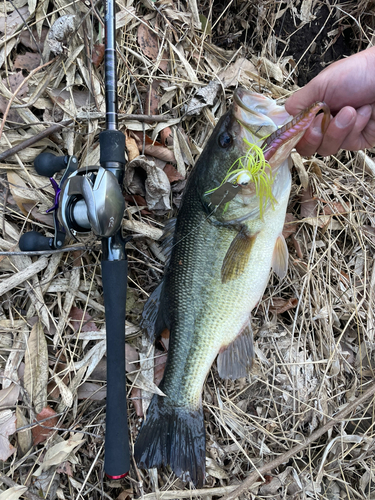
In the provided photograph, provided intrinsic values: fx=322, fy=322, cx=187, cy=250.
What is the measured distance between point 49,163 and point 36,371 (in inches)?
53.7

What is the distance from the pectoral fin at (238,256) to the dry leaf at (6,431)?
64.2 inches

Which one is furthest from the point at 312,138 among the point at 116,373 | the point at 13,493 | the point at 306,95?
the point at 13,493

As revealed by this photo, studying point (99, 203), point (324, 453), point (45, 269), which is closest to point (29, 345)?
point (45, 269)

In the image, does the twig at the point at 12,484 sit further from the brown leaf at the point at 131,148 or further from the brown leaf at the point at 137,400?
the brown leaf at the point at 131,148

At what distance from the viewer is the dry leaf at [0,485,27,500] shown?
189 cm

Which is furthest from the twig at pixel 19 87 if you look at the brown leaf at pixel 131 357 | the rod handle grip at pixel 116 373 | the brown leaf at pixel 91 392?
the brown leaf at pixel 91 392

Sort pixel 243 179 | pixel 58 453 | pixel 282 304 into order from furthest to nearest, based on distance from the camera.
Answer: pixel 282 304
pixel 58 453
pixel 243 179

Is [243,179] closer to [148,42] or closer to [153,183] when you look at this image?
[153,183]

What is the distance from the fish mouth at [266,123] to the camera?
1.61 metres

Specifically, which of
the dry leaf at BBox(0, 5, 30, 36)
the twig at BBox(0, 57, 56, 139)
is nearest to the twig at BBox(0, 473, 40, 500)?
the twig at BBox(0, 57, 56, 139)

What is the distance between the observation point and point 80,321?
2.23m

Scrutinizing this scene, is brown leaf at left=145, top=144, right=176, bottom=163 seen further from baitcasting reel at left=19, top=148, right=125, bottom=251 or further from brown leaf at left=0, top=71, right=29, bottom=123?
brown leaf at left=0, top=71, right=29, bottom=123

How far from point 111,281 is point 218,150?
95cm

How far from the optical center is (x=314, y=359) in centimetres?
235
